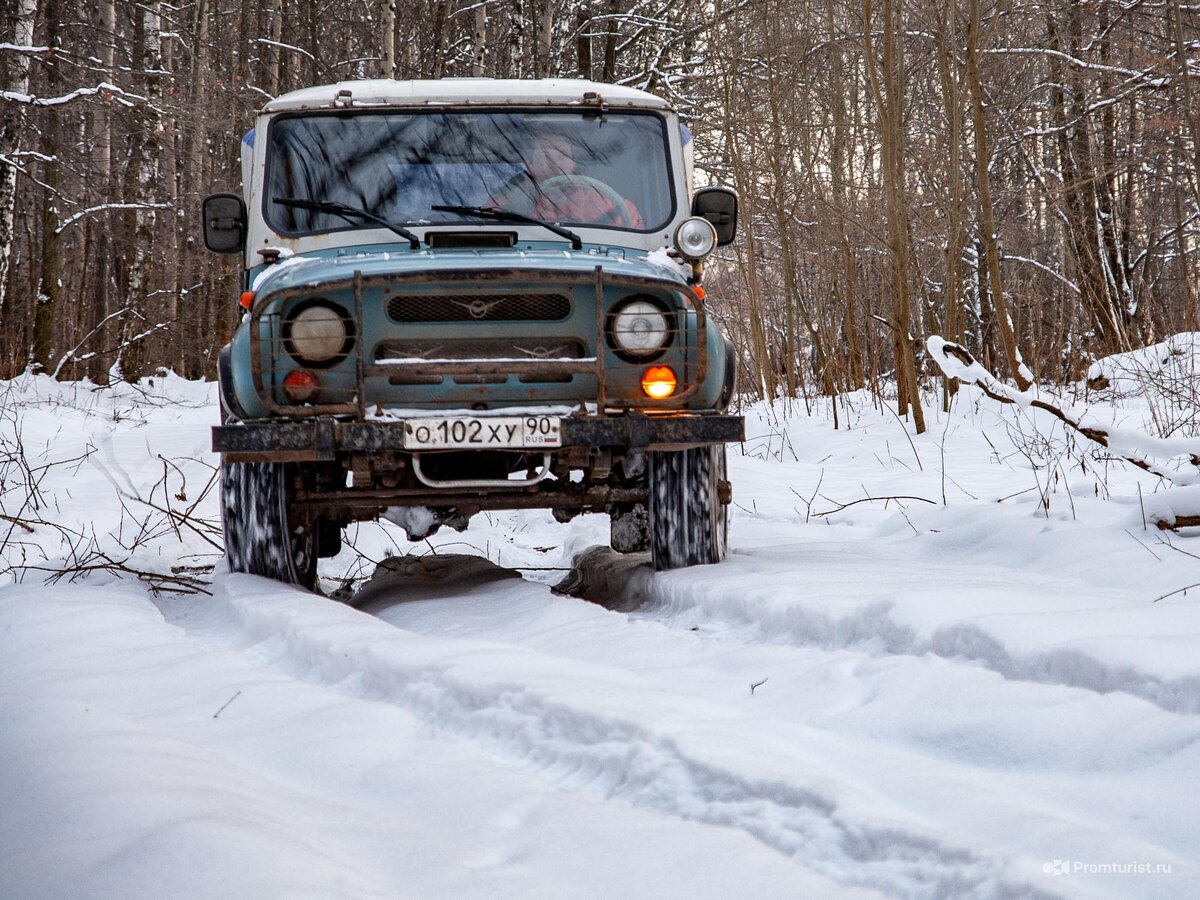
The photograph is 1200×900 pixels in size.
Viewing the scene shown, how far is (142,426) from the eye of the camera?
11.8 metres

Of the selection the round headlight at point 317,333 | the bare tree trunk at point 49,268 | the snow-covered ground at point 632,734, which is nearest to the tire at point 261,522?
the snow-covered ground at point 632,734

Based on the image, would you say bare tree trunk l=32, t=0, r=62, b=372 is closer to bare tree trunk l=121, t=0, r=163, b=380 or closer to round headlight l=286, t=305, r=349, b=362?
bare tree trunk l=121, t=0, r=163, b=380

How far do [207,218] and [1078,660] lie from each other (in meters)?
3.91

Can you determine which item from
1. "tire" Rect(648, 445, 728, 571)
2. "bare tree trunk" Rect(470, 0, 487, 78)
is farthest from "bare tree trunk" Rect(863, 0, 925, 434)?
"tire" Rect(648, 445, 728, 571)

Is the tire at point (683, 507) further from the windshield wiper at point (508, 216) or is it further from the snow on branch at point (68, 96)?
the snow on branch at point (68, 96)

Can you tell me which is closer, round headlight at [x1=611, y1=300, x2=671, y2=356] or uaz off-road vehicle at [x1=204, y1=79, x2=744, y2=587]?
uaz off-road vehicle at [x1=204, y1=79, x2=744, y2=587]

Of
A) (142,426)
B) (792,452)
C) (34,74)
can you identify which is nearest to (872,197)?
(792,452)

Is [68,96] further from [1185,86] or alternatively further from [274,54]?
[1185,86]

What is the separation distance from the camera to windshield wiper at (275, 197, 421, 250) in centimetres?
452

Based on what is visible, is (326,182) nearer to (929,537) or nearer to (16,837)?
(929,537)

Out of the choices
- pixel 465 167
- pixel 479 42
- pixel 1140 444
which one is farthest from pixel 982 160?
pixel 465 167

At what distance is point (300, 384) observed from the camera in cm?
402

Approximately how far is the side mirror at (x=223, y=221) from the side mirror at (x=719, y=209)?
6.39 ft

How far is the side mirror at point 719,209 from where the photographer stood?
16.3 ft
